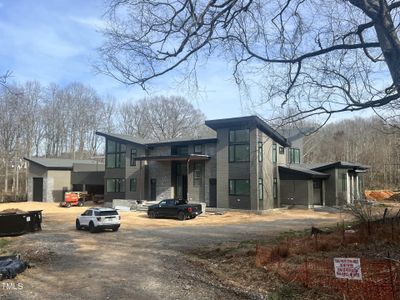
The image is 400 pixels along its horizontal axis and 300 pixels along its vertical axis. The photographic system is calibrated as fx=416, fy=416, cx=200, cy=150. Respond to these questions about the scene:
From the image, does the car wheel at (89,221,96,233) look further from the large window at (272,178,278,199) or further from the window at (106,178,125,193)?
the window at (106,178,125,193)

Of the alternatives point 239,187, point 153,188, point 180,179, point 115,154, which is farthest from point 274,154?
point 115,154

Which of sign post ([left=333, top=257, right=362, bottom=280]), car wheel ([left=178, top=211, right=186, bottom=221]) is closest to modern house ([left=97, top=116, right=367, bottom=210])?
car wheel ([left=178, top=211, right=186, bottom=221])

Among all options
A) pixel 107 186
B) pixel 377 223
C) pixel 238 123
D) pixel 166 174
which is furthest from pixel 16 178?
pixel 377 223

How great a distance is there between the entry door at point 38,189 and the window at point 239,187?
96.4 feet

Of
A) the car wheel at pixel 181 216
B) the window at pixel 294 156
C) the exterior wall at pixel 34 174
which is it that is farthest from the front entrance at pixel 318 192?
the exterior wall at pixel 34 174

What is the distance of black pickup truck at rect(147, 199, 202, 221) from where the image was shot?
31.9m

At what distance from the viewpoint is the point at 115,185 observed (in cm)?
4678

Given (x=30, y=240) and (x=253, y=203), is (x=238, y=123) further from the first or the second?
(x=30, y=240)

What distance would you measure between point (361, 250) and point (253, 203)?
2327 centimetres

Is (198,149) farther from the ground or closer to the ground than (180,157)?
farther from the ground

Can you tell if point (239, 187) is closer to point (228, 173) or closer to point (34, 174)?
point (228, 173)

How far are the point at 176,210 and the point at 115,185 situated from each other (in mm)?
16620

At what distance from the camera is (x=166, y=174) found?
42.5 m

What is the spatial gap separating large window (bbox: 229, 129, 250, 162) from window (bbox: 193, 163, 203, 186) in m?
3.76
